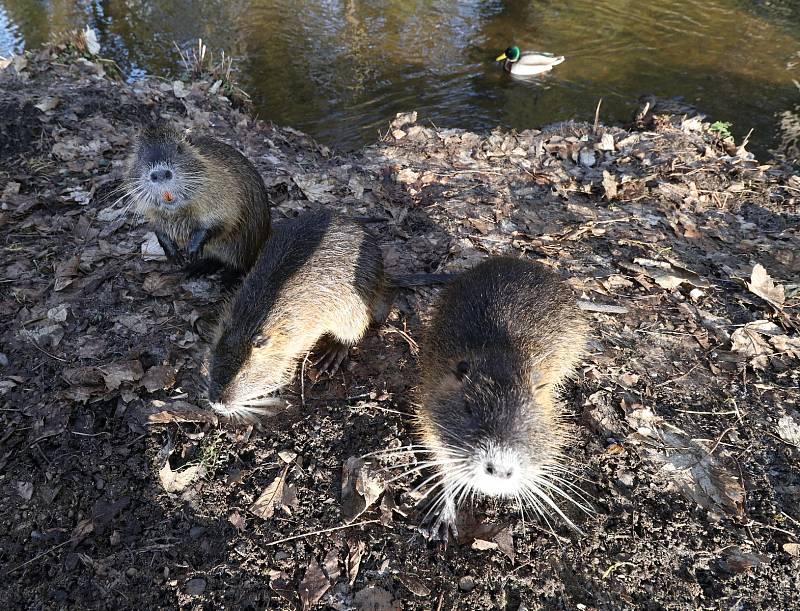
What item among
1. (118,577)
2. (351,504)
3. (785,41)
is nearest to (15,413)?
(118,577)

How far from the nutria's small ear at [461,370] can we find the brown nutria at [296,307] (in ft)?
2.97

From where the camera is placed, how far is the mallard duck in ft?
27.7

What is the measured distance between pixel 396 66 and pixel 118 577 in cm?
849

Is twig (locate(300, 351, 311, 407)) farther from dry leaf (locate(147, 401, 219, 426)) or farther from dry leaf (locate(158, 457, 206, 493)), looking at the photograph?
dry leaf (locate(158, 457, 206, 493))

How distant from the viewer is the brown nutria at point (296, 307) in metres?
2.67

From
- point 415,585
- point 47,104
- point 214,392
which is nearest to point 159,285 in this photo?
point 214,392

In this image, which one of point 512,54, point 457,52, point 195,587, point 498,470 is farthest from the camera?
point 457,52

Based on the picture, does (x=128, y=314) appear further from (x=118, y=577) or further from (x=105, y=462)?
(x=118, y=577)

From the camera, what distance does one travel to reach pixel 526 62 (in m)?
8.45

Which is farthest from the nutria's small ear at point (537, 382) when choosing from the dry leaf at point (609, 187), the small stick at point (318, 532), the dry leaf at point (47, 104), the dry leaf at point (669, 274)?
the dry leaf at point (47, 104)

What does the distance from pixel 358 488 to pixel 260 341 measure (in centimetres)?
92

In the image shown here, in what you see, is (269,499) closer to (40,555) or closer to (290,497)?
(290,497)

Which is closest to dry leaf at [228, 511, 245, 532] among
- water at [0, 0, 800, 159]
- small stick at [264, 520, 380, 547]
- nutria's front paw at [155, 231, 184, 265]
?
small stick at [264, 520, 380, 547]

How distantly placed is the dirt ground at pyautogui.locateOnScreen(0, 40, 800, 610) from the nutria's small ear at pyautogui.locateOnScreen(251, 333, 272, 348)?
525mm
